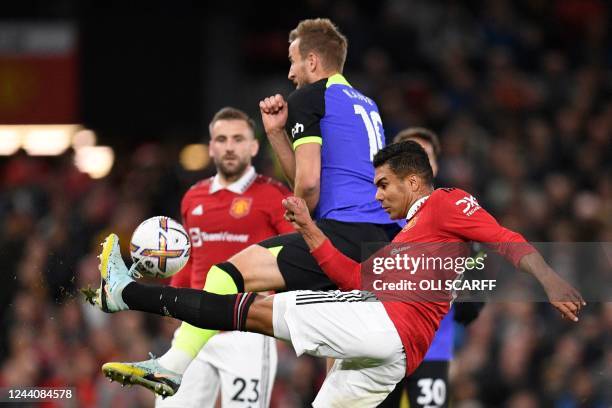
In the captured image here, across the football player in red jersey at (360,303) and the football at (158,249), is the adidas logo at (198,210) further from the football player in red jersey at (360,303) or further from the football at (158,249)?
the football player in red jersey at (360,303)

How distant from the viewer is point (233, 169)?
28.5 ft

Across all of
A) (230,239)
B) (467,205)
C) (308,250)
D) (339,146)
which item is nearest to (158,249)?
(308,250)

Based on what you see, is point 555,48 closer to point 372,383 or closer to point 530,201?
point 530,201

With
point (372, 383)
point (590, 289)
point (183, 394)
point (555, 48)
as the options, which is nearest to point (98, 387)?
point (183, 394)

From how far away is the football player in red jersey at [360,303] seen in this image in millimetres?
6766

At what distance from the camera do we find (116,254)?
709 centimetres

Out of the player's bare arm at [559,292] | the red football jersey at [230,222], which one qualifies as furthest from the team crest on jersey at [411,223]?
the red football jersey at [230,222]

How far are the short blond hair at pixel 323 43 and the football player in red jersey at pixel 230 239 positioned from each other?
116 centimetres

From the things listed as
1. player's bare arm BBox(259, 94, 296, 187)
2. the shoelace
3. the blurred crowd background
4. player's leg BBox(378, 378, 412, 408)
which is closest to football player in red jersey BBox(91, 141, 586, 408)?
the shoelace

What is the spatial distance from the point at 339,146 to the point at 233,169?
1.38 m

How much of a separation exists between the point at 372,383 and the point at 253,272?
896 millimetres

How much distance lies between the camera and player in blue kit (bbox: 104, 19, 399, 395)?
7273 mm

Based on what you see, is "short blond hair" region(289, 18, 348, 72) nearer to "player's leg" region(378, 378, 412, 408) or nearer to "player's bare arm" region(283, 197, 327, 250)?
"player's bare arm" region(283, 197, 327, 250)

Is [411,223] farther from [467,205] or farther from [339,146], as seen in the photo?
[339,146]
